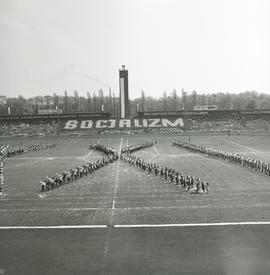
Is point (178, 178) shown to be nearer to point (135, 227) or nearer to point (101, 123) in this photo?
point (135, 227)

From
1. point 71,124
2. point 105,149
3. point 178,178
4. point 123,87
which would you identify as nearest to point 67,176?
point 178,178

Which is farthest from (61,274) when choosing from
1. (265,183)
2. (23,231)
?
(265,183)

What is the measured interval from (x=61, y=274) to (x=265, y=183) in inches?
730

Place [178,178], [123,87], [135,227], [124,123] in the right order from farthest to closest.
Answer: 1. [123,87]
2. [124,123]
3. [178,178]
4. [135,227]

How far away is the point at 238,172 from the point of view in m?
32.0

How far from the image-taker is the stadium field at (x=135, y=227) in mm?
12469

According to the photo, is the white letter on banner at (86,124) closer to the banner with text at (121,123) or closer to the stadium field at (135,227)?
the banner with text at (121,123)

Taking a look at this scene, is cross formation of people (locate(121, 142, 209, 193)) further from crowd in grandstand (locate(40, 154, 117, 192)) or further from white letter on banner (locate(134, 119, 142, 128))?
white letter on banner (locate(134, 119, 142, 128))

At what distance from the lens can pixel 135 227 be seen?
54.8 ft

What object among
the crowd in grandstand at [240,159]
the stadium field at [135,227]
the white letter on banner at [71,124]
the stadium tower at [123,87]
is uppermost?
the stadium tower at [123,87]

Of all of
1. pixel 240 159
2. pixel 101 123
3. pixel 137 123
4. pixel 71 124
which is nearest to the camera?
pixel 240 159

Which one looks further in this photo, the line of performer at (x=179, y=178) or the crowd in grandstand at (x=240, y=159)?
the crowd in grandstand at (x=240, y=159)

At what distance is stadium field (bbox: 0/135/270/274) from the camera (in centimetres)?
1247

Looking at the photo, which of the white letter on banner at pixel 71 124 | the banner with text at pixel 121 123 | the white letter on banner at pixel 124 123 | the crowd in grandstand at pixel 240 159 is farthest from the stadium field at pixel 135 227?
the white letter on banner at pixel 71 124
